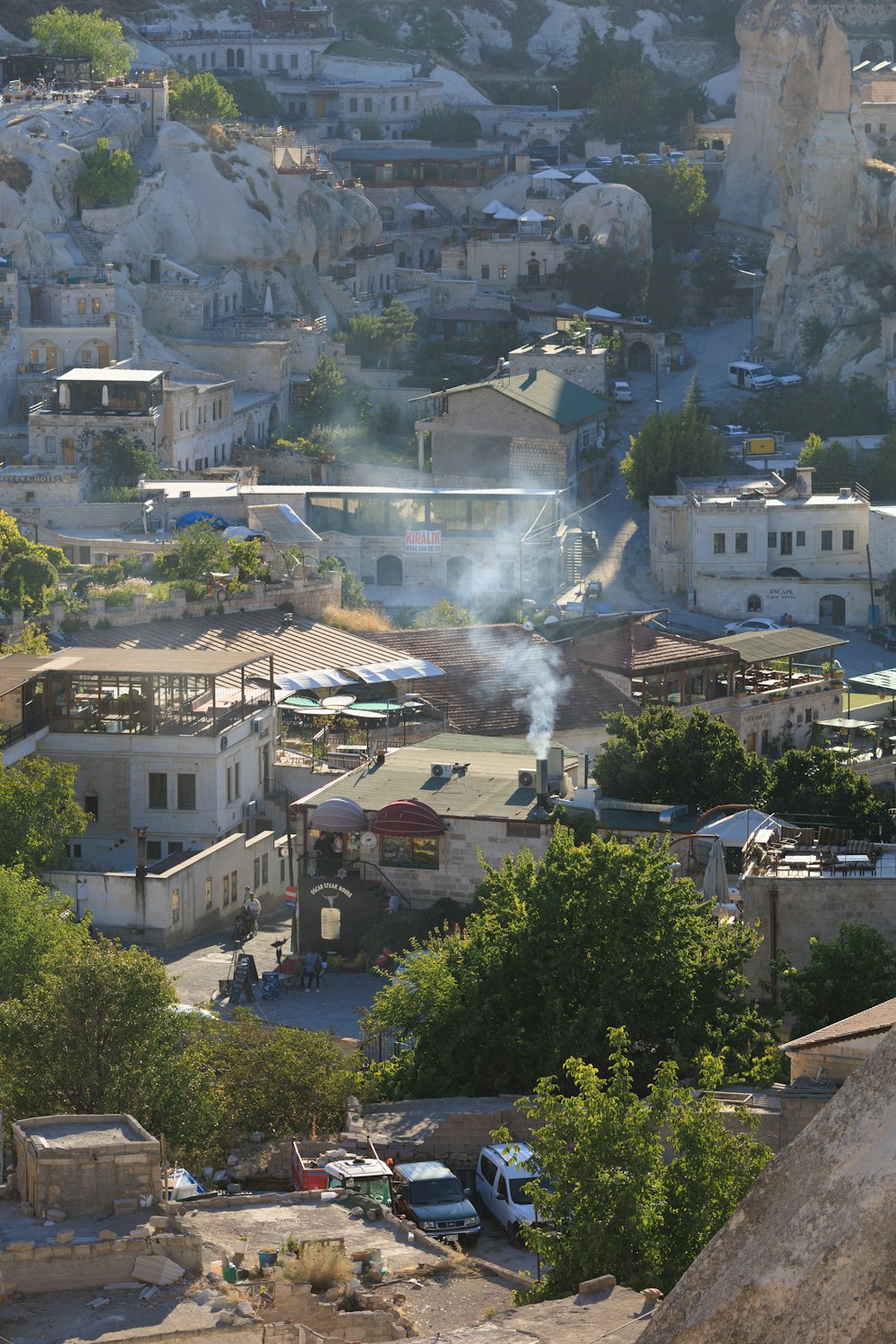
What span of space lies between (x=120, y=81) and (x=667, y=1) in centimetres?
4192

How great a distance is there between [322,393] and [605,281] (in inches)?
657

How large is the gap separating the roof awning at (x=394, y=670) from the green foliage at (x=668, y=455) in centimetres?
2379

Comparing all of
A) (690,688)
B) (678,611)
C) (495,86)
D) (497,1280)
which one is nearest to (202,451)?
(678,611)

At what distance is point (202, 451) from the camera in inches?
3004

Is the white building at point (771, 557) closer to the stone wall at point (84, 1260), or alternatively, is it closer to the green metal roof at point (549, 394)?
the green metal roof at point (549, 394)

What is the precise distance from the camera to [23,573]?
53062 millimetres

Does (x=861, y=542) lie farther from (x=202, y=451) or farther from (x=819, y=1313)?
(x=819, y=1313)

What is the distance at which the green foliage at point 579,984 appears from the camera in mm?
25875

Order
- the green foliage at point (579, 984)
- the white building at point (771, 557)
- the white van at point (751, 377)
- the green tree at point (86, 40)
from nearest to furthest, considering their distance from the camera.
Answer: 1. the green foliage at point (579, 984)
2. the white building at point (771, 557)
3. the white van at point (751, 377)
4. the green tree at point (86, 40)

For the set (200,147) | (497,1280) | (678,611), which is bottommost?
(678,611)

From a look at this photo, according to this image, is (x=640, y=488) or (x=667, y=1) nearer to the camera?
(x=640, y=488)

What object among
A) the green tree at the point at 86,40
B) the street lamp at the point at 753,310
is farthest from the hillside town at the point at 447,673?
the street lamp at the point at 753,310

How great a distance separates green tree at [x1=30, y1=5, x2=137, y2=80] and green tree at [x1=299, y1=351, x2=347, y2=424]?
1896 centimetres

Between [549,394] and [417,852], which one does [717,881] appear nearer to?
[417,852]
